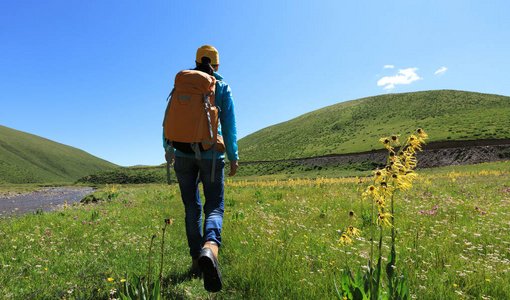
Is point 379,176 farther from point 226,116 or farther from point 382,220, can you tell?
point 226,116

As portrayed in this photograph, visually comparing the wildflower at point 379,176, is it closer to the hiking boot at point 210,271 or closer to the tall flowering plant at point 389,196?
the tall flowering plant at point 389,196

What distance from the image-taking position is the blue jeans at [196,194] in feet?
10.1

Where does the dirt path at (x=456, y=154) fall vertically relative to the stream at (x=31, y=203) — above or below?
above

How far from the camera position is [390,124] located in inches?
3182

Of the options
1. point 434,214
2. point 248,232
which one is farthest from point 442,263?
point 434,214

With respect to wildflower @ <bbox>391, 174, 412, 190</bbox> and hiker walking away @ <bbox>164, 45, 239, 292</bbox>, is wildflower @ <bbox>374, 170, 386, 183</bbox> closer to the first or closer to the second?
wildflower @ <bbox>391, 174, 412, 190</bbox>

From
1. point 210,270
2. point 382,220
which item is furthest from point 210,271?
point 382,220

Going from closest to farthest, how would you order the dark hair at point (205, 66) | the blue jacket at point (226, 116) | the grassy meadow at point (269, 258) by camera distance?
the grassy meadow at point (269, 258) → the blue jacket at point (226, 116) → the dark hair at point (205, 66)

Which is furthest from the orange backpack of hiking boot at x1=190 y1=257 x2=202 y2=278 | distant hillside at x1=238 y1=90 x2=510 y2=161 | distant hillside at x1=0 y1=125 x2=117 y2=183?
distant hillside at x1=0 y1=125 x2=117 y2=183

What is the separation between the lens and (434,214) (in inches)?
238

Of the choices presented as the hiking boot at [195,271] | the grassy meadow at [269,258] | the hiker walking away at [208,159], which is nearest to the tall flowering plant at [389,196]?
the grassy meadow at [269,258]

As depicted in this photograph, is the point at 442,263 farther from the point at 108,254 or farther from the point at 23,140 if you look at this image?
the point at 23,140

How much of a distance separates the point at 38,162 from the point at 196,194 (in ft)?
465

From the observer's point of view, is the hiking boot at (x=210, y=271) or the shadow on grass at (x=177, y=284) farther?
the shadow on grass at (x=177, y=284)
